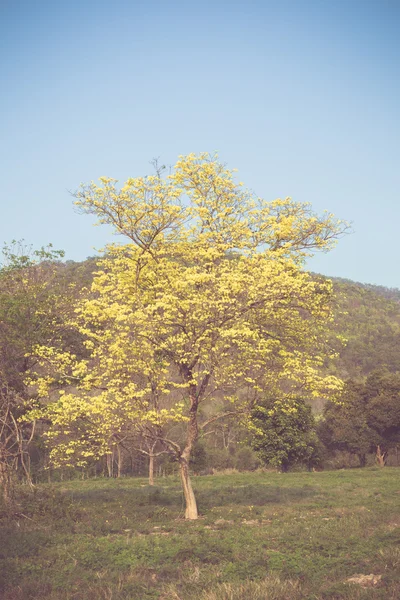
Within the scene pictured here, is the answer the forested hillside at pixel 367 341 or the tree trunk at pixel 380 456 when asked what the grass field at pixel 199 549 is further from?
the forested hillside at pixel 367 341

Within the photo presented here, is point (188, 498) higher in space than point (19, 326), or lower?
lower

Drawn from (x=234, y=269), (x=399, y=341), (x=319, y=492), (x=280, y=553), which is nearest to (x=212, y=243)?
(x=234, y=269)

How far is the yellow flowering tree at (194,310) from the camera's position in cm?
1734

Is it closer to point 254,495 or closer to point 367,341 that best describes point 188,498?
point 254,495

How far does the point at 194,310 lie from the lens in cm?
1747

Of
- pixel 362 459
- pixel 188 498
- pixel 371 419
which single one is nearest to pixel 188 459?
pixel 188 498

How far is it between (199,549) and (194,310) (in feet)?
25.0

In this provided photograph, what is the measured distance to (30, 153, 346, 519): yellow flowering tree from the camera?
1734 centimetres

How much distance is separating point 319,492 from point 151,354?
1488 cm

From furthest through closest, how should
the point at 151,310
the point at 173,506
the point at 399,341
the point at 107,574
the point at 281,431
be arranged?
the point at 399,341, the point at 281,431, the point at 173,506, the point at 151,310, the point at 107,574

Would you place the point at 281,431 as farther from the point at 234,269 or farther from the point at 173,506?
the point at 234,269

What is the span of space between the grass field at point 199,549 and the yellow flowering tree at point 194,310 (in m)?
2.45

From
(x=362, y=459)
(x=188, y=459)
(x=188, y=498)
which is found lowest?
(x=362, y=459)

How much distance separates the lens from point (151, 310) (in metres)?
16.8
